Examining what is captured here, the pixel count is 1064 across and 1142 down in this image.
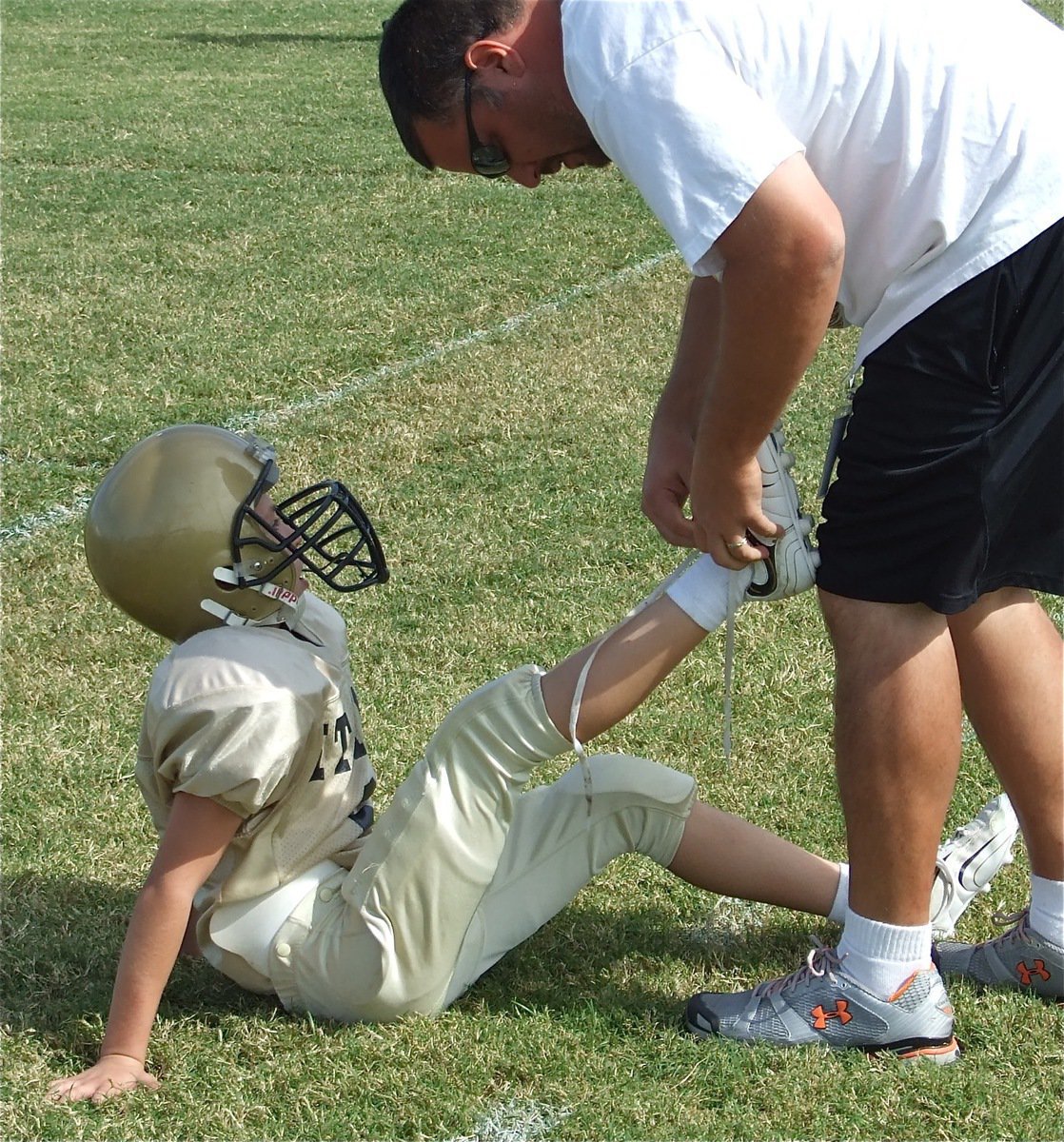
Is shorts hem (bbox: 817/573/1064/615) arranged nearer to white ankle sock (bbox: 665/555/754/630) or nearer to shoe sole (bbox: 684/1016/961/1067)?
white ankle sock (bbox: 665/555/754/630)

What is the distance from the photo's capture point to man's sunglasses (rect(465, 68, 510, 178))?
7.31 feet

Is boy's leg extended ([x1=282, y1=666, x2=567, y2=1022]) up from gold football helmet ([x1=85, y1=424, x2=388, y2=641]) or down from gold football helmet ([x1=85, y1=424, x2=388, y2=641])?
down

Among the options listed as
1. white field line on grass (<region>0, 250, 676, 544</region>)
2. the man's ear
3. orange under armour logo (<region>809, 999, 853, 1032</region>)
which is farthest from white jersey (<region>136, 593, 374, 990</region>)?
white field line on grass (<region>0, 250, 676, 544</region>)

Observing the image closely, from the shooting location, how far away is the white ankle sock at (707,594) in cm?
252

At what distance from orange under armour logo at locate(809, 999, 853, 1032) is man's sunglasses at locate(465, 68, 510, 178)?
1.44 m

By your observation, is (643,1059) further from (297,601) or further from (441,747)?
(297,601)

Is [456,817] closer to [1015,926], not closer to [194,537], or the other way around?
[194,537]

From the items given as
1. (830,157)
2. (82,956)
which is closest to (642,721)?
(82,956)

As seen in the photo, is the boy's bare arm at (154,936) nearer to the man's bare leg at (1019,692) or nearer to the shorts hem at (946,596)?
the shorts hem at (946,596)

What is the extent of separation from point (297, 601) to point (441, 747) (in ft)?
1.37

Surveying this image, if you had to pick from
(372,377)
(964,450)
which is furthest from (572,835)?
(372,377)

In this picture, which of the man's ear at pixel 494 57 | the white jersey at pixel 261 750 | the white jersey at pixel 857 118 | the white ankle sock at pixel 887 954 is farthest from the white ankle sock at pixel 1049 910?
the man's ear at pixel 494 57

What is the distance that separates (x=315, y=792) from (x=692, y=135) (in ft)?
4.31

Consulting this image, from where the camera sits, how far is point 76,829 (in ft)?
10.8
